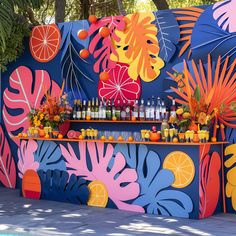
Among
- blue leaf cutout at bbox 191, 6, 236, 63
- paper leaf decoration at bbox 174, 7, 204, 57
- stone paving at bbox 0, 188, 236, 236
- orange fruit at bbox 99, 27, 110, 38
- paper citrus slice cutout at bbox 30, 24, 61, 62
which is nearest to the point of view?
stone paving at bbox 0, 188, 236, 236

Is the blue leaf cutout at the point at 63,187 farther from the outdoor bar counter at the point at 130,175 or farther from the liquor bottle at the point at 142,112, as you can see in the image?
the liquor bottle at the point at 142,112

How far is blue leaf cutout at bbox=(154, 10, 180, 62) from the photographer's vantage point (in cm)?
864

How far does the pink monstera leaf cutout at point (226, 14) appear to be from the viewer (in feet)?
26.4

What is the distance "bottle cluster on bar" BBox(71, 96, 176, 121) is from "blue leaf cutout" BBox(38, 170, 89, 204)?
3.62ft

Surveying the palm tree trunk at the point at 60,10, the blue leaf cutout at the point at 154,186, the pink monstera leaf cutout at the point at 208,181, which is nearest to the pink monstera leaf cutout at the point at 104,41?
the blue leaf cutout at the point at 154,186

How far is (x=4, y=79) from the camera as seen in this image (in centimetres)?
1080

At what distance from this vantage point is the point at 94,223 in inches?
288

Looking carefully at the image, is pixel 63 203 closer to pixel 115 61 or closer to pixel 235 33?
pixel 115 61

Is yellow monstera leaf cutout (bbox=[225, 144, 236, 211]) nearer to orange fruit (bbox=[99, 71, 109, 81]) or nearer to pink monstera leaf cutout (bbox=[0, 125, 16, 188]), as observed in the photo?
orange fruit (bbox=[99, 71, 109, 81])

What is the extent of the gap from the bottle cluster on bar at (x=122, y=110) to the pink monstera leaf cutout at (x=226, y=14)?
1.39m

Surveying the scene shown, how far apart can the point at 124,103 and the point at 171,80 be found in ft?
3.09

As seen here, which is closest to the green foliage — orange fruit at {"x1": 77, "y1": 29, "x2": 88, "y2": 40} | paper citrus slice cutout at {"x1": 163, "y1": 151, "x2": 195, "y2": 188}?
orange fruit at {"x1": 77, "y1": 29, "x2": 88, "y2": 40}

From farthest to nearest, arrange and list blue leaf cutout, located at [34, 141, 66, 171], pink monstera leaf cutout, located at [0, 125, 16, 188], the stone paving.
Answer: pink monstera leaf cutout, located at [0, 125, 16, 188]
blue leaf cutout, located at [34, 141, 66, 171]
the stone paving

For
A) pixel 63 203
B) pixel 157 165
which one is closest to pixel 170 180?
pixel 157 165
